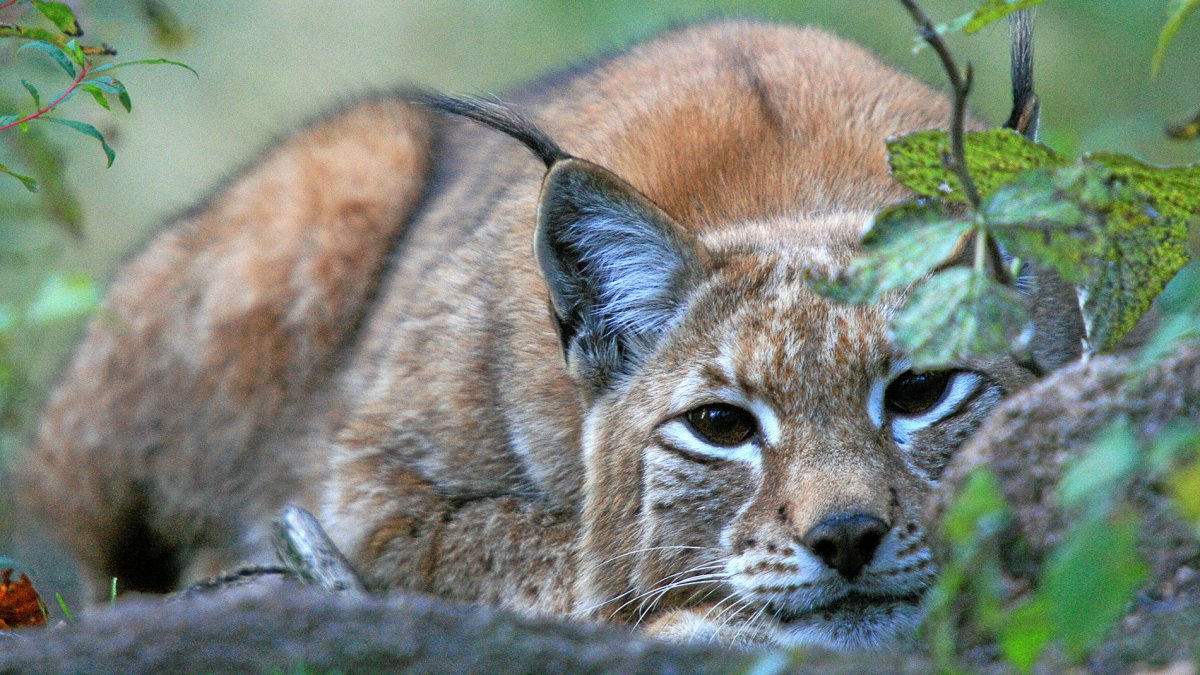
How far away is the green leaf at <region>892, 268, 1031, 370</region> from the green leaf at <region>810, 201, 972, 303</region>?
47 mm

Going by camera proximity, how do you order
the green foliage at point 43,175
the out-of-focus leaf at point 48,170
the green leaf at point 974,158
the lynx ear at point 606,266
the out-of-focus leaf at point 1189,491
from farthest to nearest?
the out-of-focus leaf at point 48,170 < the lynx ear at point 606,266 < the green foliage at point 43,175 < the green leaf at point 974,158 < the out-of-focus leaf at point 1189,491

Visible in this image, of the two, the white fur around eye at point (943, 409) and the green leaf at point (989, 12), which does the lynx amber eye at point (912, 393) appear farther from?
the green leaf at point (989, 12)

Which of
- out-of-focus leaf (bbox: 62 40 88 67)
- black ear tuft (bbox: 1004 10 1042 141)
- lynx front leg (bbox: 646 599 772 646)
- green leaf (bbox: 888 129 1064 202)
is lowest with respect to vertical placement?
lynx front leg (bbox: 646 599 772 646)

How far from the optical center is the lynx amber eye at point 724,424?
10.0 ft

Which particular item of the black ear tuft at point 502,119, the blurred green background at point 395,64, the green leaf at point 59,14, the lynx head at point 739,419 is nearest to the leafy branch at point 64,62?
the green leaf at point 59,14

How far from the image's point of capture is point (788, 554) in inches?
108

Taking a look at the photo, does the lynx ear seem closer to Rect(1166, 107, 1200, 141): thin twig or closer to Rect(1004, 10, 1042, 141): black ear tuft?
Rect(1004, 10, 1042, 141): black ear tuft

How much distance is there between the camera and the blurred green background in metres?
8.71

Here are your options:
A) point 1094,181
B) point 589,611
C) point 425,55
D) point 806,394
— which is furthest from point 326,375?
point 425,55

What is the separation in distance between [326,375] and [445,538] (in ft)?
4.64

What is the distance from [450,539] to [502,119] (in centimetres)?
135

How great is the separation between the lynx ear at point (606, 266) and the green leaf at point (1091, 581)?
1.83 m

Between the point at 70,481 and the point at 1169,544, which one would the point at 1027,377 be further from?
the point at 70,481

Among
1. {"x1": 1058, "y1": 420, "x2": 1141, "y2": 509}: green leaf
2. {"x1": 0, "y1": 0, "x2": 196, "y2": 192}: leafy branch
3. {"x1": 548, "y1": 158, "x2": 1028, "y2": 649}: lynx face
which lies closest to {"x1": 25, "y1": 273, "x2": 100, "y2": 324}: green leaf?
{"x1": 0, "y1": 0, "x2": 196, "y2": 192}: leafy branch
